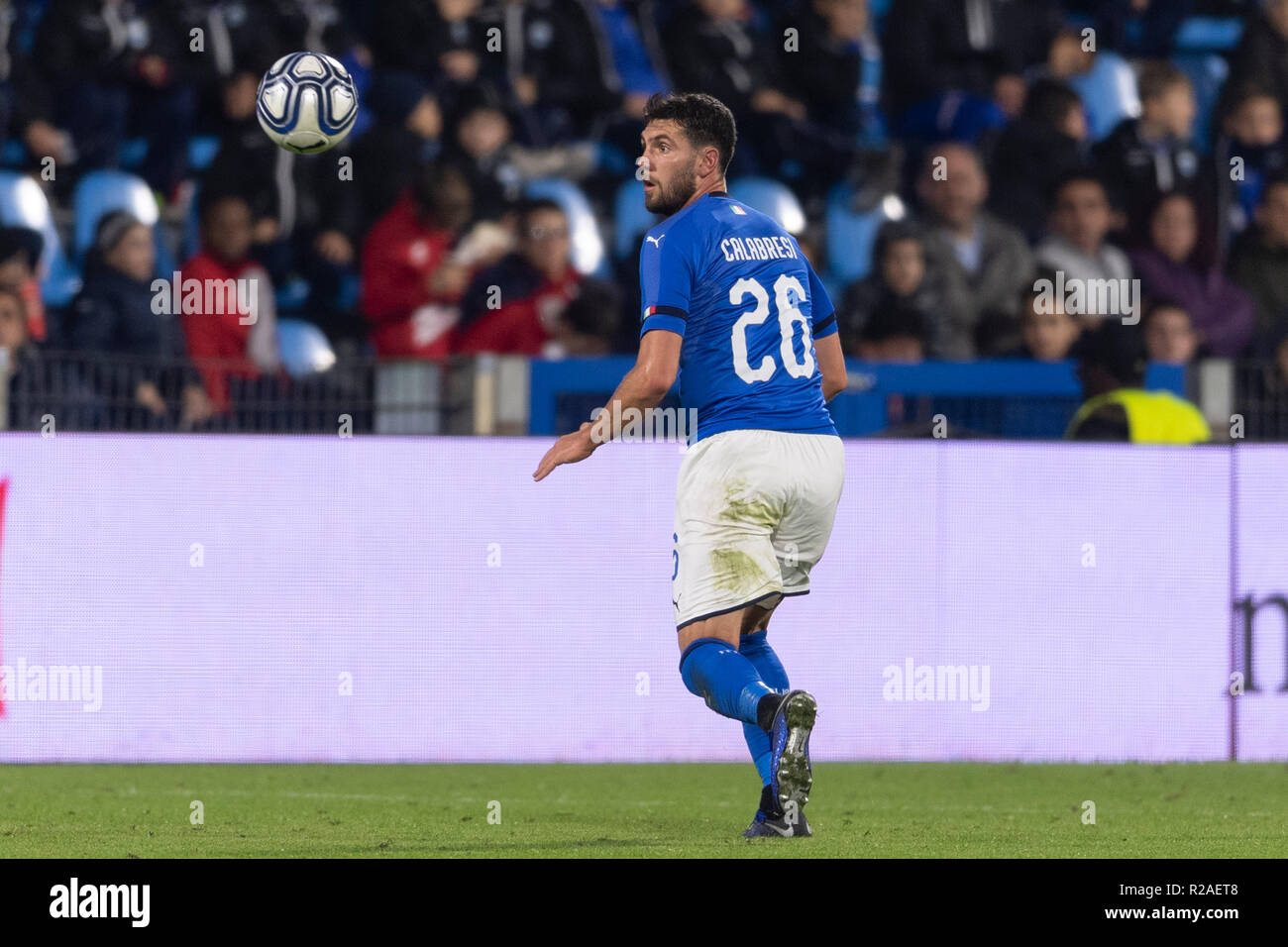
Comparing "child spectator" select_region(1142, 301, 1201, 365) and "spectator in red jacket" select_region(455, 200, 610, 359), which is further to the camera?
"spectator in red jacket" select_region(455, 200, 610, 359)

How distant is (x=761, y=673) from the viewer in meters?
6.78

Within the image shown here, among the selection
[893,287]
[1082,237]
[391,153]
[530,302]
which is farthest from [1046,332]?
[391,153]

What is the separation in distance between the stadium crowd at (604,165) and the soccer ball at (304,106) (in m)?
2.08

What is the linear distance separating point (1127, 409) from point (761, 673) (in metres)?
4.19

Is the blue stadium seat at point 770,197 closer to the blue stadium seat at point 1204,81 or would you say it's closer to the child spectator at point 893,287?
the child spectator at point 893,287

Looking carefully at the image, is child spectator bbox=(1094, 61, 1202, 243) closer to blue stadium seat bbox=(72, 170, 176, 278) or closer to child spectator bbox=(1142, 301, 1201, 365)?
child spectator bbox=(1142, 301, 1201, 365)

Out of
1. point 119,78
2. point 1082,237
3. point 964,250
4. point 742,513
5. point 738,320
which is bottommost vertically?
point 742,513

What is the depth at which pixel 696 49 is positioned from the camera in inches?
559

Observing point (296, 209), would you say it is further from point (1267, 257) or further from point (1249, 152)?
point (1249, 152)

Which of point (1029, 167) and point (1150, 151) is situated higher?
point (1150, 151)

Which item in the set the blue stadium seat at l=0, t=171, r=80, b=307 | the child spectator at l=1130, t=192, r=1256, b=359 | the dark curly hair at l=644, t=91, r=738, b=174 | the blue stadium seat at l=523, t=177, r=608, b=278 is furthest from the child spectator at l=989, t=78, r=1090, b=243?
the dark curly hair at l=644, t=91, r=738, b=174

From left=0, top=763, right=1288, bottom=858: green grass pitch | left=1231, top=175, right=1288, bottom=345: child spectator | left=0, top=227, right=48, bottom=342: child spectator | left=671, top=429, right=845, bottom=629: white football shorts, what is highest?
left=1231, top=175, right=1288, bottom=345: child spectator

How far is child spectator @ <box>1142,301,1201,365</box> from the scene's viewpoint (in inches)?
469

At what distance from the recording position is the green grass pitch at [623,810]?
6.54 m
